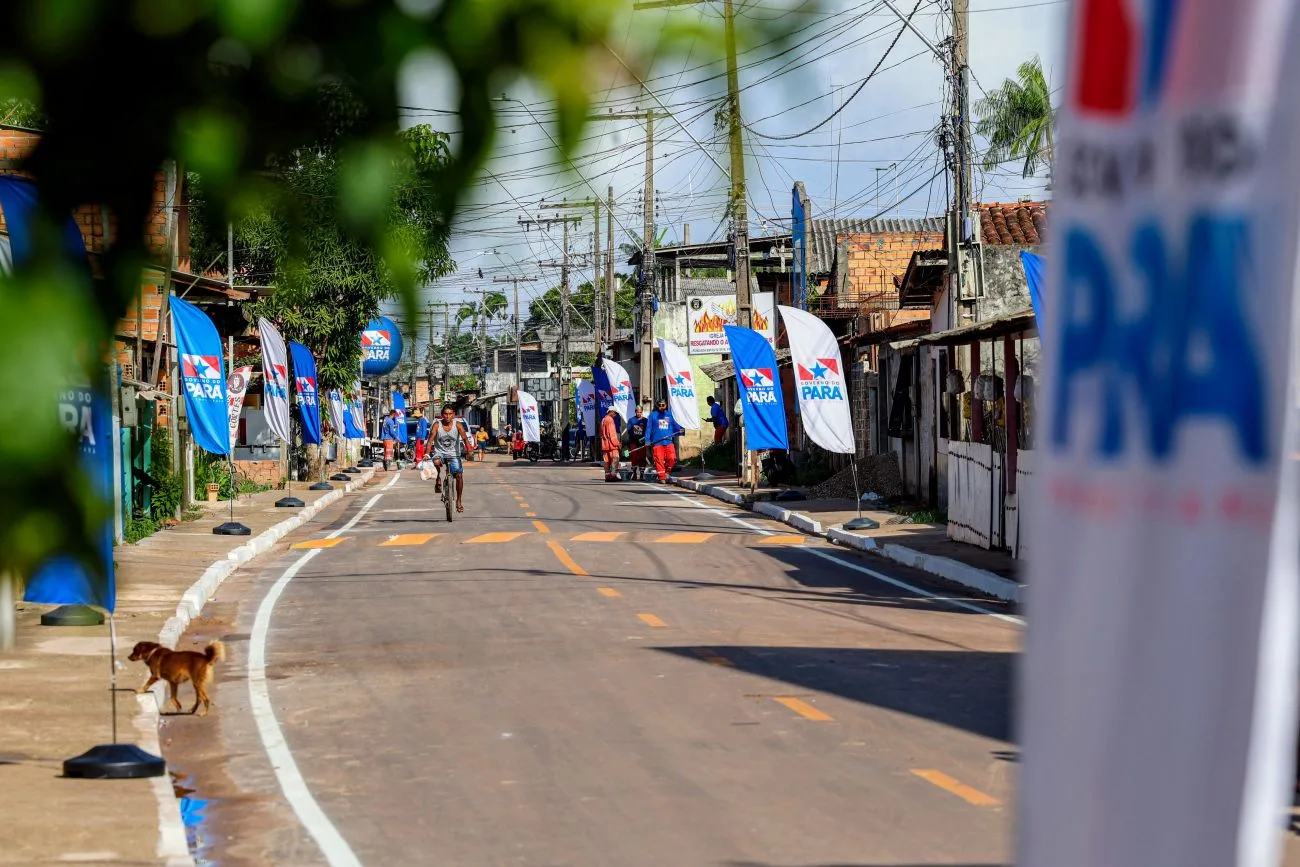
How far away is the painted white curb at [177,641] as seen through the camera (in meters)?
7.24

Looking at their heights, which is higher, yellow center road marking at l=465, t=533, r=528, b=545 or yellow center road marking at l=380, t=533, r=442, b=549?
yellow center road marking at l=465, t=533, r=528, b=545

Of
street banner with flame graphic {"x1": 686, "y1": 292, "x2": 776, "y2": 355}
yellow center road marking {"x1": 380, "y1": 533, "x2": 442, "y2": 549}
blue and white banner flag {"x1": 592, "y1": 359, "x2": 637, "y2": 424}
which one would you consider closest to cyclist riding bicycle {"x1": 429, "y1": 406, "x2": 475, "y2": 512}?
yellow center road marking {"x1": 380, "y1": 533, "x2": 442, "y2": 549}

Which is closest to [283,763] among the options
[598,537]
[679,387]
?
[598,537]

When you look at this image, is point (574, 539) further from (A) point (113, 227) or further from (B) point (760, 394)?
(A) point (113, 227)

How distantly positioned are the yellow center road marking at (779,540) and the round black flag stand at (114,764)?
1575 cm

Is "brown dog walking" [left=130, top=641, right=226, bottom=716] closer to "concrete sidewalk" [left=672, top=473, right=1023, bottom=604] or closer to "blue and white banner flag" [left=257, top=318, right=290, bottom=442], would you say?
"concrete sidewalk" [left=672, top=473, right=1023, bottom=604]

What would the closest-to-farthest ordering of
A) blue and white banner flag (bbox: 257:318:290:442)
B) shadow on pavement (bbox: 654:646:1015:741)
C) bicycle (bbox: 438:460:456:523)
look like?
shadow on pavement (bbox: 654:646:1015:741) → blue and white banner flag (bbox: 257:318:290:442) → bicycle (bbox: 438:460:456:523)

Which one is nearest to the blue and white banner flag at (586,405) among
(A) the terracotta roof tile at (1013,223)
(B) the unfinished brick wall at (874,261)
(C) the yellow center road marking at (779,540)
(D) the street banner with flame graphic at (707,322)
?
(D) the street banner with flame graphic at (707,322)

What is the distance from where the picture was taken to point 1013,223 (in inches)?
1364

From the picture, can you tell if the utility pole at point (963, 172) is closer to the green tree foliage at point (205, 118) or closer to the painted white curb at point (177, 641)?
the painted white curb at point (177, 641)

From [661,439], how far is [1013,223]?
12.9 meters

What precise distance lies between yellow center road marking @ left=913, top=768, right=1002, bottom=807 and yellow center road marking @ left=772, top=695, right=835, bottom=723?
1523 millimetres

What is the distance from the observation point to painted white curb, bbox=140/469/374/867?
7.24 metres

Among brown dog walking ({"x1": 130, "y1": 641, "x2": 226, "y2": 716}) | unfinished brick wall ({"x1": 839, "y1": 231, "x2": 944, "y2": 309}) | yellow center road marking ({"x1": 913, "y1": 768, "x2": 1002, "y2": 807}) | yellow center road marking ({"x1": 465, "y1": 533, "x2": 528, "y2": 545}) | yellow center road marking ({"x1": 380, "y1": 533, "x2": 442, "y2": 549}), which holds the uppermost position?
unfinished brick wall ({"x1": 839, "y1": 231, "x2": 944, "y2": 309})
